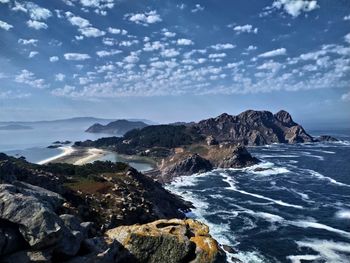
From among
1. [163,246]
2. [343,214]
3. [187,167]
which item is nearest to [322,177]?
[343,214]

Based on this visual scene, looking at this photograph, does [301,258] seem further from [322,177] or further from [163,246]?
[322,177]

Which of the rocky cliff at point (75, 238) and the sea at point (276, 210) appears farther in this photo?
the sea at point (276, 210)

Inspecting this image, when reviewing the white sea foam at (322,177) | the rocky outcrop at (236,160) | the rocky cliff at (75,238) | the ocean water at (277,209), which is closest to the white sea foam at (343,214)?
the ocean water at (277,209)

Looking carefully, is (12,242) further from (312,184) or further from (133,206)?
(312,184)

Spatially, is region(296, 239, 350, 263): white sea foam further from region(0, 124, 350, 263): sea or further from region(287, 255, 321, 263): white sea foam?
region(287, 255, 321, 263): white sea foam

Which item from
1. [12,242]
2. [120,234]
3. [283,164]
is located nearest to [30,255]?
[12,242]

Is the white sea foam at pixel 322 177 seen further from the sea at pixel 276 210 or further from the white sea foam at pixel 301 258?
the white sea foam at pixel 301 258
